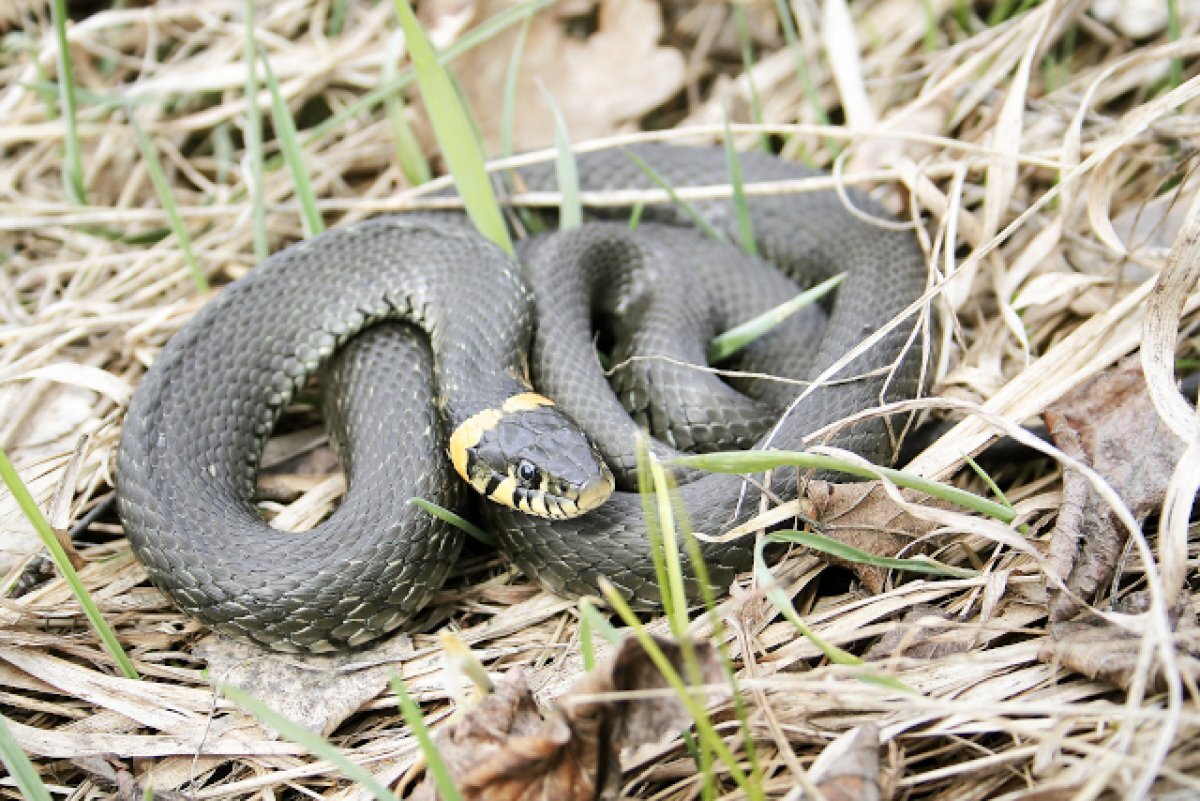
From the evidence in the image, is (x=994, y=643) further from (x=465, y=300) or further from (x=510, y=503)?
(x=465, y=300)

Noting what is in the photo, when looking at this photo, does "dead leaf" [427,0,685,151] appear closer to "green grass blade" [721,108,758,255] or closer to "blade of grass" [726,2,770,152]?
"blade of grass" [726,2,770,152]

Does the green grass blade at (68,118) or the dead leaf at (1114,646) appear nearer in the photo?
the dead leaf at (1114,646)

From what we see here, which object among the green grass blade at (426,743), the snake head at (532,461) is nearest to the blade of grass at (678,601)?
the green grass blade at (426,743)

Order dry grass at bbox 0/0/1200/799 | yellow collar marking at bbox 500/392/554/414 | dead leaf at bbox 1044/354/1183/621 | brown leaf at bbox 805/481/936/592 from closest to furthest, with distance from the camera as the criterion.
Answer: dry grass at bbox 0/0/1200/799
dead leaf at bbox 1044/354/1183/621
brown leaf at bbox 805/481/936/592
yellow collar marking at bbox 500/392/554/414

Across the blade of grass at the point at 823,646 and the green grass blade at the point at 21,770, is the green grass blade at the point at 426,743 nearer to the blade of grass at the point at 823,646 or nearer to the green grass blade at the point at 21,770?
the blade of grass at the point at 823,646

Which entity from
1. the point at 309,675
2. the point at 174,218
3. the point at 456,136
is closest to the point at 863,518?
the point at 309,675

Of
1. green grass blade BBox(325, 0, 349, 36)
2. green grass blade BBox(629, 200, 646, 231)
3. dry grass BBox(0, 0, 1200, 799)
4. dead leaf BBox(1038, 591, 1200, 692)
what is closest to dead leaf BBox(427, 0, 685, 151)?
dry grass BBox(0, 0, 1200, 799)
